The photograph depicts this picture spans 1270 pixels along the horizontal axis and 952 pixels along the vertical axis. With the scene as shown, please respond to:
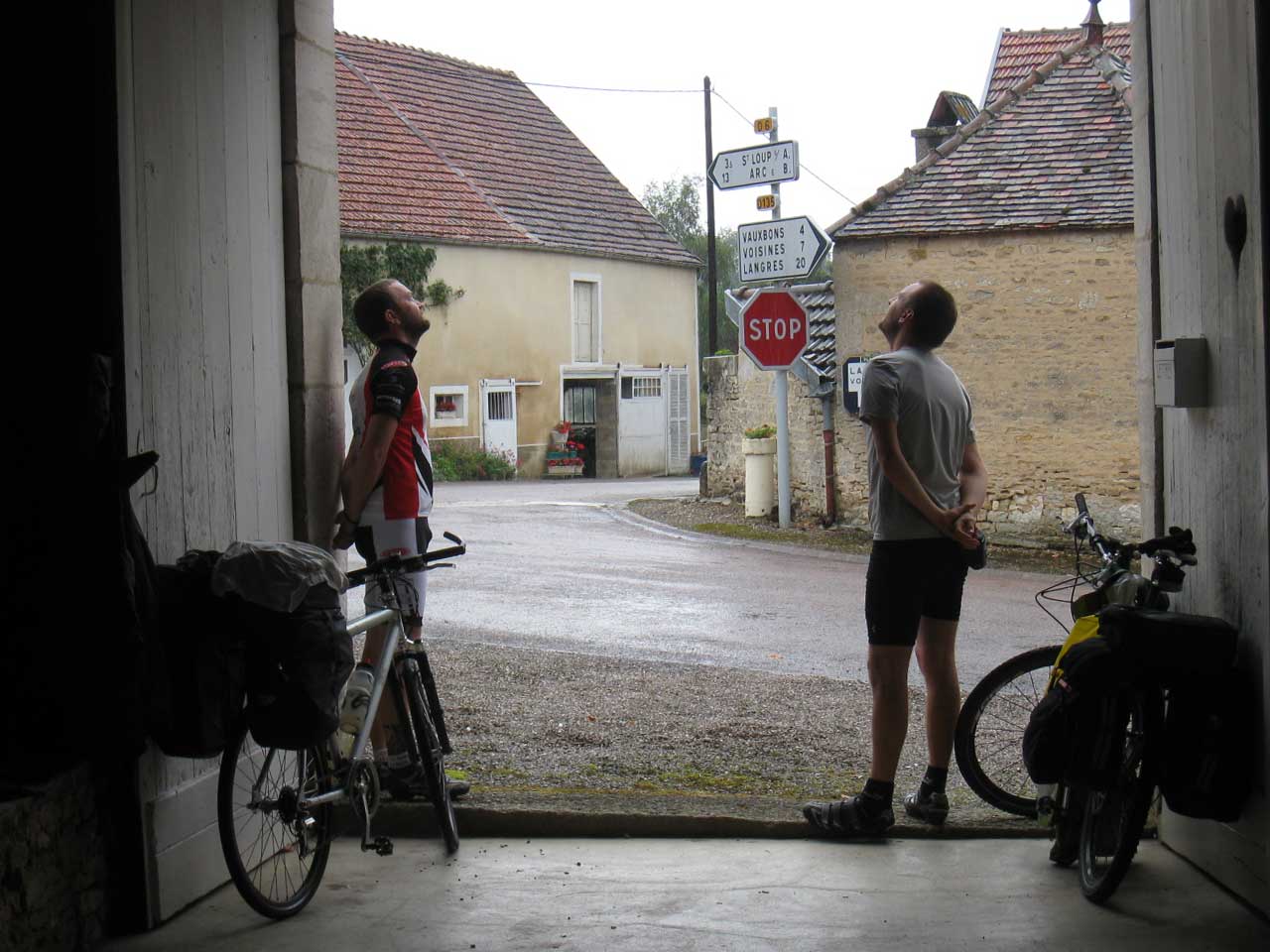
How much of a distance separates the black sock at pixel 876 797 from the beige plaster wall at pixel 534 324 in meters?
25.5

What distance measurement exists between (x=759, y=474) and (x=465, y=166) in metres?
17.9

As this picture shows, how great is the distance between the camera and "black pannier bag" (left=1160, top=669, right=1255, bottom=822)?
4137 millimetres

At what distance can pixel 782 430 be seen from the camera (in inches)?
672

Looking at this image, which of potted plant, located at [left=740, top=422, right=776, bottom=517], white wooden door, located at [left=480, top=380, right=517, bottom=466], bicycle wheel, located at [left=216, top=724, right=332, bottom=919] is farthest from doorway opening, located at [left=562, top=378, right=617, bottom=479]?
bicycle wheel, located at [left=216, top=724, right=332, bottom=919]

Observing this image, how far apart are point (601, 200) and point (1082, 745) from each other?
33.5m

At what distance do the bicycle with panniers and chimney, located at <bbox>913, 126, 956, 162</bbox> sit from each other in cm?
1853

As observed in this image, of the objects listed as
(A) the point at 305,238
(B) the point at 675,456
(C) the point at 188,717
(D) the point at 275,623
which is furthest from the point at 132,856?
(B) the point at 675,456

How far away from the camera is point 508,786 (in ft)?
18.6

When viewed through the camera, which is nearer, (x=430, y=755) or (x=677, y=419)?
(x=430, y=755)

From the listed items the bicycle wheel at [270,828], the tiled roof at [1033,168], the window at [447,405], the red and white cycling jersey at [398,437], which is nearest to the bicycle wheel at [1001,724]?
the red and white cycling jersey at [398,437]

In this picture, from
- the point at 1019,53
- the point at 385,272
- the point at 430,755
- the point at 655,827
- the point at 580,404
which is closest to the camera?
the point at 430,755

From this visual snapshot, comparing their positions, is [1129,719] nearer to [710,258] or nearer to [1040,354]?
[1040,354]

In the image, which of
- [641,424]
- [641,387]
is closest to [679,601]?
[641,424]

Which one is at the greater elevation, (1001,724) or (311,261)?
(311,261)
